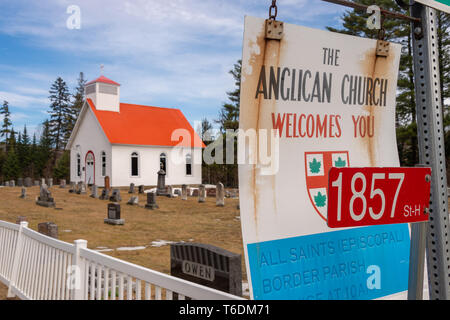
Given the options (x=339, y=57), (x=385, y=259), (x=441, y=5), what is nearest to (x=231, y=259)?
(x=385, y=259)

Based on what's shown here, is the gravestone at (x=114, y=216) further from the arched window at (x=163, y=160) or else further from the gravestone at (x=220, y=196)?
the arched window at (x=163, y=160)

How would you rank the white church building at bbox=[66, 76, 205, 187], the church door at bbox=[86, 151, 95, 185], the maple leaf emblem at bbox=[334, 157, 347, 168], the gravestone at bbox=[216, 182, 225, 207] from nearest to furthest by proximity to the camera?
the maple leaf emblem at bbox=[334, 157, 347, 168] < the gravestone at bbox=[216, 182, 225, 207] < the white church building at bbox=[66, 76, 205, 187] < the church door at bbox=[86, 151, 95, 185]

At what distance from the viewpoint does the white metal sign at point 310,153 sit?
7.32 ft

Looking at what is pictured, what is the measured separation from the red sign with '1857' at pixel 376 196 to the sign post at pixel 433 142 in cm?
48

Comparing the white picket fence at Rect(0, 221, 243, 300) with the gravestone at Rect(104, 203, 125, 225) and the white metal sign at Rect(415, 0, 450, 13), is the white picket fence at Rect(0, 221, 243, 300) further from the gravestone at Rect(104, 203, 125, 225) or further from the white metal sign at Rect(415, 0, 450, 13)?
the gravestone at Rect(104, 203, 125, 225)

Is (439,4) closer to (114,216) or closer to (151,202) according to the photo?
(114,216)

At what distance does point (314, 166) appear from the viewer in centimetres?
251

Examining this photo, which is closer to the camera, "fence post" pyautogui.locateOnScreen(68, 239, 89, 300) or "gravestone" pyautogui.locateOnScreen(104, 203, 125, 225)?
"fence post" pyautogui.locateOnScreen(68, 239, 89, 300)

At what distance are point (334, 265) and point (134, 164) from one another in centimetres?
2840

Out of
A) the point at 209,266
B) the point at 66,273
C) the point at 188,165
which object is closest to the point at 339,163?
the point at 209,266

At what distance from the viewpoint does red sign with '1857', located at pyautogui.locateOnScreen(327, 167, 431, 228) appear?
5.81ft

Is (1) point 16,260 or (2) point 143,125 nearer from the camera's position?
(1) point 16,260

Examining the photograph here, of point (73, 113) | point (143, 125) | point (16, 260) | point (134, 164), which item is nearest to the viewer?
point (16, 260)

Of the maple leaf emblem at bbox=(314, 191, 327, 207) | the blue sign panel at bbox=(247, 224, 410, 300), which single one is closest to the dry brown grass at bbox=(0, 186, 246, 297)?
the blue sign panel at bbox=(247, 224, 410, 300)
